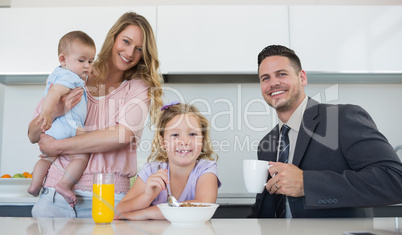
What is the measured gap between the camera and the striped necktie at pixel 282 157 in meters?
1.44

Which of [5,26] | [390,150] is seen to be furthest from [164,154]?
[5,26]

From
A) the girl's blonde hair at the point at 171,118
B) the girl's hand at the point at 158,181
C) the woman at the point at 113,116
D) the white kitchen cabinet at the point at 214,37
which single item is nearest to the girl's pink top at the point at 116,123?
the woman at the point at 113,116

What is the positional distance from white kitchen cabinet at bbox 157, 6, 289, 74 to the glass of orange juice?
4.79 ft

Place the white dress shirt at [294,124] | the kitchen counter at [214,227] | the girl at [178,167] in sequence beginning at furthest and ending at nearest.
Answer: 1. the white dress shirt at [294,124]
2. the girl at [178,167]
3. the kitchen counter at [214,227]

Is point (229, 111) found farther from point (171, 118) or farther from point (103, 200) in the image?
point (103, 200)

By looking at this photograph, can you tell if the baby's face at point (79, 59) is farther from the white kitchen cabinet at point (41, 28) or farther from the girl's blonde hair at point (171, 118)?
the white kitchen cabinet at point (41, 28)

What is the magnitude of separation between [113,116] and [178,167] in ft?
1.08

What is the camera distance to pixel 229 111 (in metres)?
2.85

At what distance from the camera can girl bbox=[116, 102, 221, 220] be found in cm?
130

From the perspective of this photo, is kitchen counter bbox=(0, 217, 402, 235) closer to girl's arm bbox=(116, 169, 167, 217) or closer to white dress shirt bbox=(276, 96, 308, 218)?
girl's arm bbox=(116, 169, 167, 217)

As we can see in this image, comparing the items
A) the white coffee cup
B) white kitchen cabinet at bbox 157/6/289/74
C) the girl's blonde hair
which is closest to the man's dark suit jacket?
the white coffee cup

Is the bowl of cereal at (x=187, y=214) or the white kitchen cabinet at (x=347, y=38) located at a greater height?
the white kitchen cabinet at (x=347, y=38)

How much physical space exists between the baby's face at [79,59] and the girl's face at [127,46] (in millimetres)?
194

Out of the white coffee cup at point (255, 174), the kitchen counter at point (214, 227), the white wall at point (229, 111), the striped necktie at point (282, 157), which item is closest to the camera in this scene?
the kitchen counter at point (214, 227)
